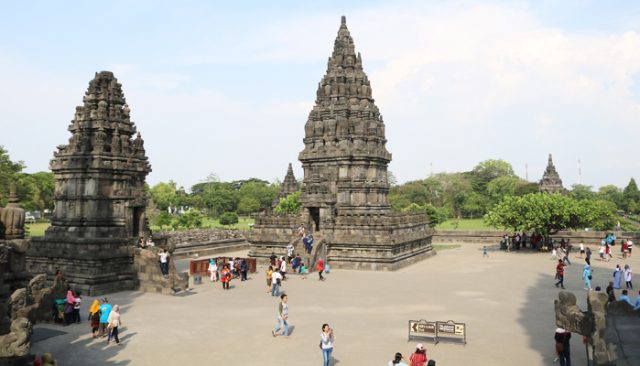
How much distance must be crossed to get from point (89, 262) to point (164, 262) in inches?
125

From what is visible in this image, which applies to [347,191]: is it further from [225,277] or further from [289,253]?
[225,277]

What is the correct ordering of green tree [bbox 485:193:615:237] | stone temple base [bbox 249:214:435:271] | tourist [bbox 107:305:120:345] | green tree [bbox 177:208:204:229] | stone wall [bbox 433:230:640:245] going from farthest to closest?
green tree [bbox 177:208:204:229] → stone wall [bbox 433:230:640:245] → green tree [bbox 485:193:615:237] → stone temple base [bbox 249:214:435:271] → tourist [bbox 107:305:120:345]

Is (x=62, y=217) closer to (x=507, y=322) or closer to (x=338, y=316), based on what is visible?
(x=338, y=316)

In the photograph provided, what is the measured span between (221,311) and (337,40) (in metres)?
26.2

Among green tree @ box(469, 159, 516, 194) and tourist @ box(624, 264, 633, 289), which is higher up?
green tree @ box(469, 159, 516, 194)

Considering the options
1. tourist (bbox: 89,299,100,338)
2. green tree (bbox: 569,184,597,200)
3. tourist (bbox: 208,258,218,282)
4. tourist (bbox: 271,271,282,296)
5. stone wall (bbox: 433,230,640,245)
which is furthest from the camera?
green tree (bbox: 569,184,597,200)

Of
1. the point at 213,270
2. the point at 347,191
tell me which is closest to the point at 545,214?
the point at 347,191

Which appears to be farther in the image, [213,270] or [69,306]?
[213,270]

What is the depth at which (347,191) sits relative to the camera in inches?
1406

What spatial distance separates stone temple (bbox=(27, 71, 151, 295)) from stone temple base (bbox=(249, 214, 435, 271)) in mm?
Answer: 9967

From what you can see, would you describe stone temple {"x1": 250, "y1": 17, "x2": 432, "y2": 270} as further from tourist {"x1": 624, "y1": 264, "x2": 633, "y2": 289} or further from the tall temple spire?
tourist {"x1": 624, "y1": 264, "x2": 633, "y2": 289}

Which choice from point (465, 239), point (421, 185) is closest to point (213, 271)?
point (465, 239)

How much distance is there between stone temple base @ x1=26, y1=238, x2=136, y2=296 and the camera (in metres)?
22.9

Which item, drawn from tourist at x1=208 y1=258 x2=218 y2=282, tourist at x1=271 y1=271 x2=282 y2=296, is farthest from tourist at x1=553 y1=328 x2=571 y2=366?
tourist at x1=208 y1=258 x2=218 y2=282
